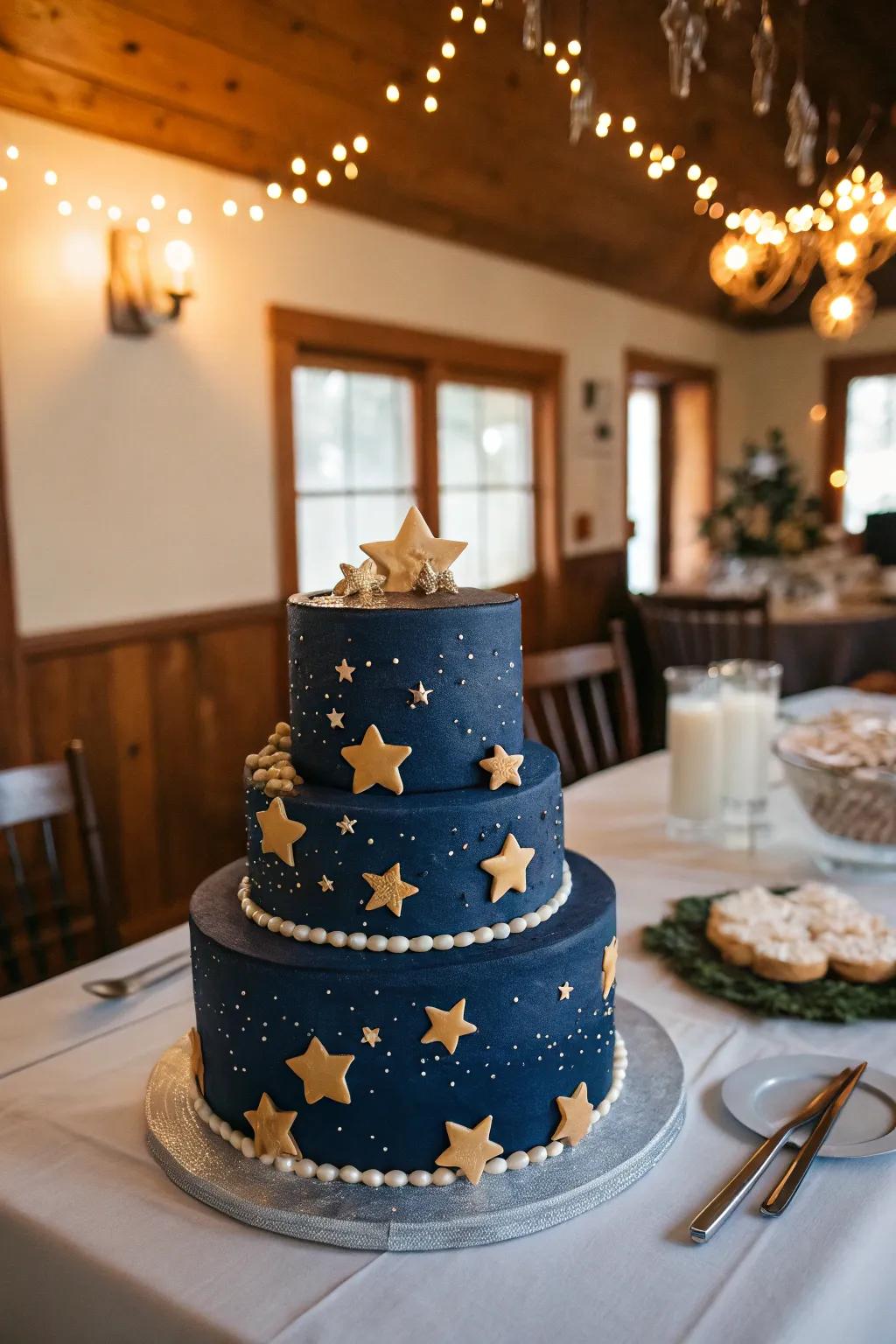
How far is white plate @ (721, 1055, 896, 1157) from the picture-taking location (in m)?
0.91

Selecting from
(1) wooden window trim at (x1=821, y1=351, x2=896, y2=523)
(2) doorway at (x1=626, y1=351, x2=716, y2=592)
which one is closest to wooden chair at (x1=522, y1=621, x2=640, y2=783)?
(2) doorway at (x1=626, y1=351, x2=716, y2=592)

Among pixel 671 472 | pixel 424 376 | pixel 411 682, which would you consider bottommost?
pixel 411 682

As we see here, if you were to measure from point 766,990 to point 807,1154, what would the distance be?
28cm

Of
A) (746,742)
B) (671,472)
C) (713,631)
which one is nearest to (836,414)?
(671,472)

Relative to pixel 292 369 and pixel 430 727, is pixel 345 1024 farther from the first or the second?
pixel 292 369

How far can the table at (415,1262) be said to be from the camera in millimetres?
719

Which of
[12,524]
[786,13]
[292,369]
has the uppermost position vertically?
[786,13]

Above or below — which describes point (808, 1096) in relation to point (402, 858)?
below

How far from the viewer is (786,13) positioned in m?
3.71

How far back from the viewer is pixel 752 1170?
0.86 metres

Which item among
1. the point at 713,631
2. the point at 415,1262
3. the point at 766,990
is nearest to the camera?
the point at 415,1262

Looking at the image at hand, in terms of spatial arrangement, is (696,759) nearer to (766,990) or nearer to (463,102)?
(766,990)

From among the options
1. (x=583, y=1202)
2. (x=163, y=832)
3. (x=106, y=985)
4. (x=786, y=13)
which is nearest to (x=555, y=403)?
(x=786, y=13)

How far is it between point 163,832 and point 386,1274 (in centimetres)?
233
